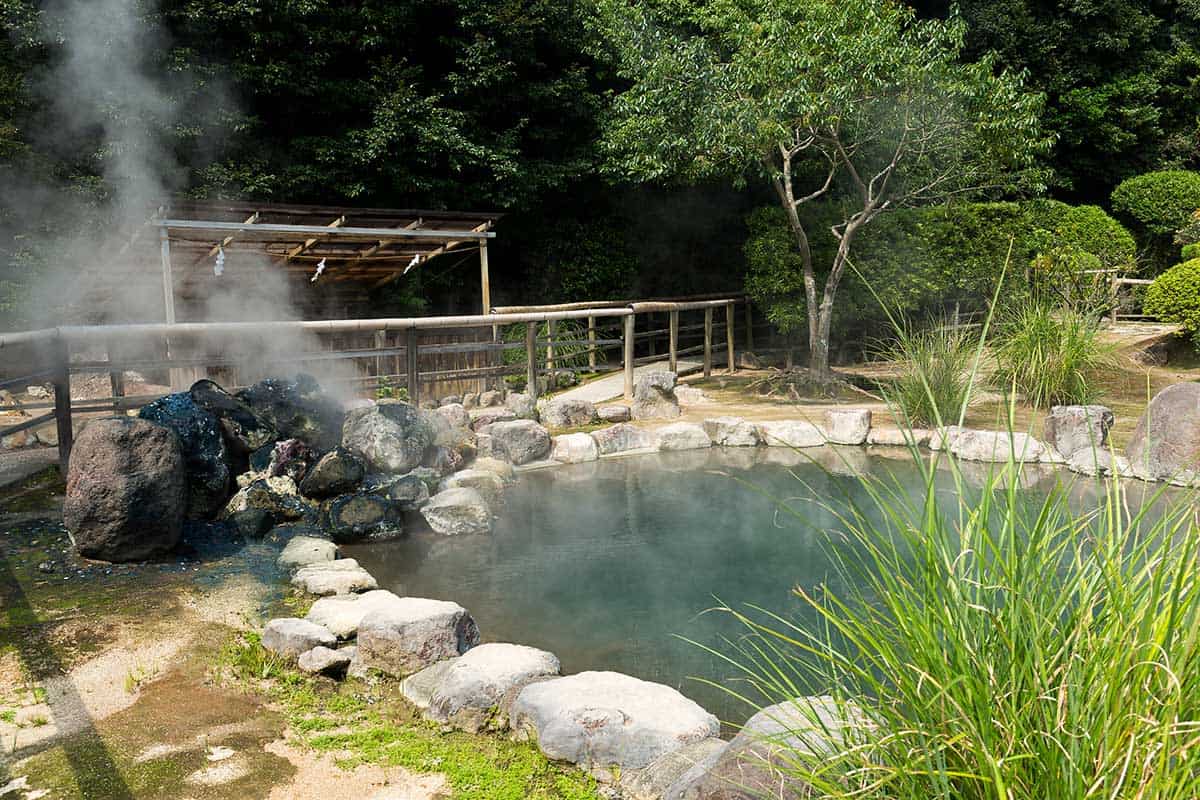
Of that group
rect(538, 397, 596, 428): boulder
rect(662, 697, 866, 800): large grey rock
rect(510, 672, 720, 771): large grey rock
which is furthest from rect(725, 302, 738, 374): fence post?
rect(662, 697, 866, 800): large grey rock

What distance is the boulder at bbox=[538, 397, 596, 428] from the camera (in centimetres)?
874

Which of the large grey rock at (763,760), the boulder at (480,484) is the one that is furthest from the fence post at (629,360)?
the large grey rock at (763,760)

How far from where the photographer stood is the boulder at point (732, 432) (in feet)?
27.0

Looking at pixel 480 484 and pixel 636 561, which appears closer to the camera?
pixel 636 561

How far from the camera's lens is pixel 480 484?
6.63 metres

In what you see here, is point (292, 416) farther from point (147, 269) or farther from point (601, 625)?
point (147, 269)

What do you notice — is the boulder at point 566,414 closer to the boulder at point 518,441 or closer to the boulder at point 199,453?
the boulder at point 518,441

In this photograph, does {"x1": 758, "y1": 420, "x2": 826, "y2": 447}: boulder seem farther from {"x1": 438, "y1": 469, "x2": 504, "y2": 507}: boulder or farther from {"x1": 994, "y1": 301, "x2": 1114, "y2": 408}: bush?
{"x1": 438, "y1": 469, "x2": 504, "y2": 507}: boulder

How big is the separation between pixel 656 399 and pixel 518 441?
2177mm

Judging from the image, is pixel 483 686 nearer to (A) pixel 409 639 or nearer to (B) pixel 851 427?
(A) pixel 409 639

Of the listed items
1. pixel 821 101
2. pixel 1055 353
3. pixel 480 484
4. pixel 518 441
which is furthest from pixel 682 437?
pixel 821 101

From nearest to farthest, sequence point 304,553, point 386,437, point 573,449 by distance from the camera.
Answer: point 304,553 < point 386,437 < point 573,449

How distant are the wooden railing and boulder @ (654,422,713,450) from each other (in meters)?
1.34

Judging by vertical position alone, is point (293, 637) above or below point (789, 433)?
below
